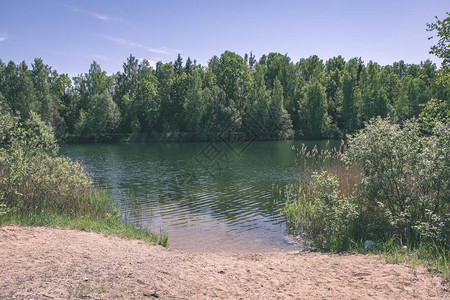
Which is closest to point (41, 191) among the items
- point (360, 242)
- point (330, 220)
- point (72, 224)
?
point (72, 224)

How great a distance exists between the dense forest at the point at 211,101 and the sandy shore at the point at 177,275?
210 feet

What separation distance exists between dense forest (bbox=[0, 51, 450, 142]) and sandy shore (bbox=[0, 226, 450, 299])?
63989 mm

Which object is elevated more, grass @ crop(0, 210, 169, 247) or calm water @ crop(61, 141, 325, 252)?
grass @ crop(0, 210, 169, 247)

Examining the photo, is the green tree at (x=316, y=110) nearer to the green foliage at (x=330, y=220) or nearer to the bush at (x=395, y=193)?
the green foliage at (x=330, y=220)

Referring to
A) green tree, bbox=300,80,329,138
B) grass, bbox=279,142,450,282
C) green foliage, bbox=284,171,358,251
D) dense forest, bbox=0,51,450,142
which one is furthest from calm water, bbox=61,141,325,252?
green tree, bbox=300,80,329,138

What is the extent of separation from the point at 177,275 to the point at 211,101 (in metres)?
68.8

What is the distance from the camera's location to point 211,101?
242ft

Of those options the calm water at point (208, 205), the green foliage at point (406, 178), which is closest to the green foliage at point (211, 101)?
the calm water at point (208, 205)

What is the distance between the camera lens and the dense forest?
72312 millimetres

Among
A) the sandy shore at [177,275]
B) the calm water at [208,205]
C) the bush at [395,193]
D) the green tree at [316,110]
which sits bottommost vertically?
the calm water at [208,205]

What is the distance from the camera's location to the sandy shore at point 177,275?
5508 millimetres

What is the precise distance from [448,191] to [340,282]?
161 inches

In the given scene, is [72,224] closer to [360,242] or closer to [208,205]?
[208,205]

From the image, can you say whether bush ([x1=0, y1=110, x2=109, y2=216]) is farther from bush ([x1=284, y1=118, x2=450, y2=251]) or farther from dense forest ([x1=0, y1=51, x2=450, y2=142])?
dense forest ([x1=0, y1=51, x2=450, y2=142])
